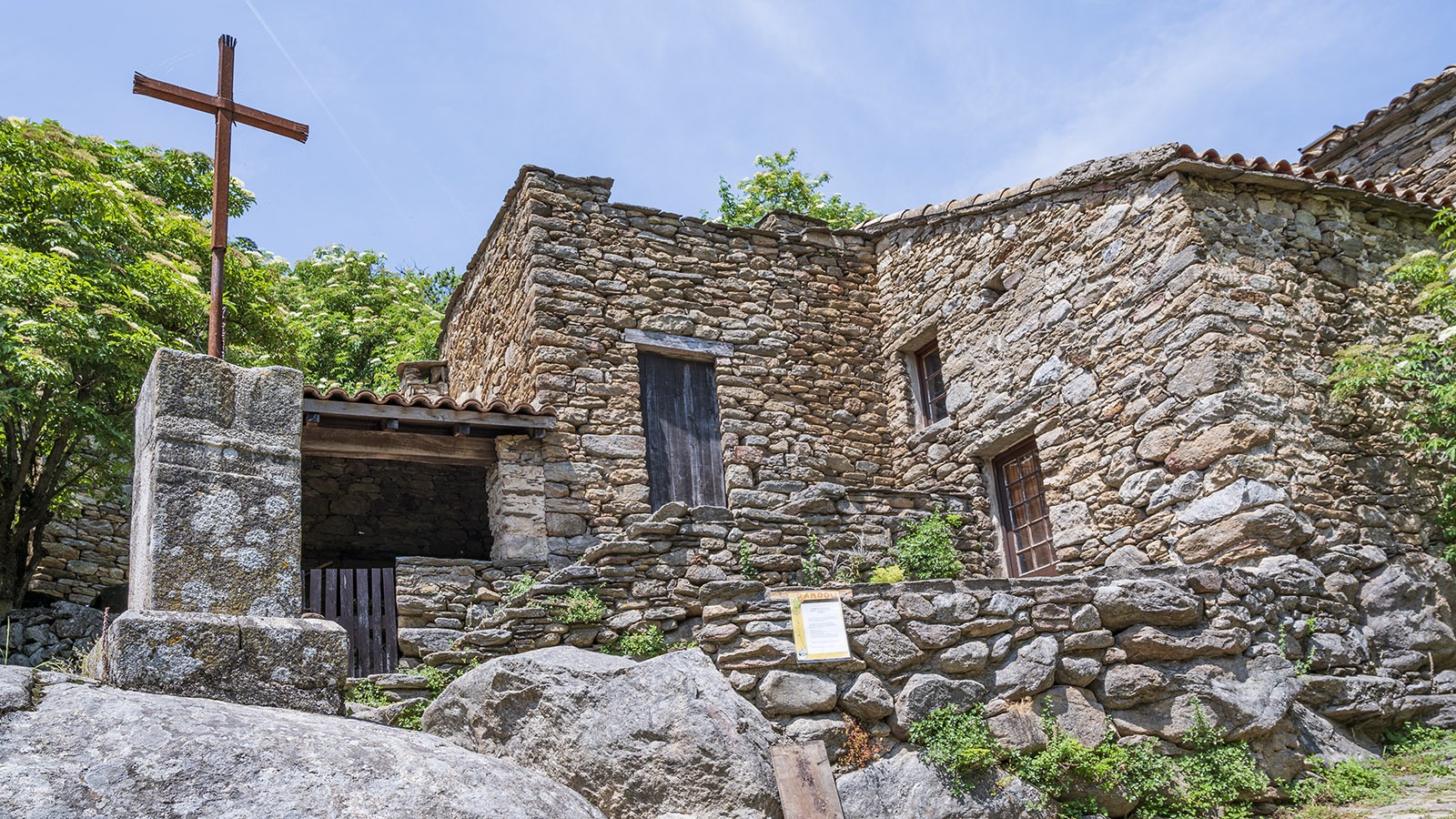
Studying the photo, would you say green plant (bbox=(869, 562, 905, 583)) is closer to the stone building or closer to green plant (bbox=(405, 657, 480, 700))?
the stone building

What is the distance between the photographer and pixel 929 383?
10.8 m

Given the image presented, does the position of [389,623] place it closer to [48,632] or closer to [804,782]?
[804,782]

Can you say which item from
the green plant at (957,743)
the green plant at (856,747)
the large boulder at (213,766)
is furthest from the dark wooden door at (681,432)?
the large boulder at (213,766)

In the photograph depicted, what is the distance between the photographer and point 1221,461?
742cm

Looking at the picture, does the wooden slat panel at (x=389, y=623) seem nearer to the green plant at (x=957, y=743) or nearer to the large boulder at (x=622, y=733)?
the large boulder at (x=622, y=733)

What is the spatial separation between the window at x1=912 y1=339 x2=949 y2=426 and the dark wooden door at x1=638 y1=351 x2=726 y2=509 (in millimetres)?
2133

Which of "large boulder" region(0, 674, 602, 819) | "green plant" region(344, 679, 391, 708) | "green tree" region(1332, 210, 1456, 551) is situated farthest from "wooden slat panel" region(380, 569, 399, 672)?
"green tree" region(1332, 210, 1456, 551)

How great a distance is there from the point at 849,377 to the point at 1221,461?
13.5 ft

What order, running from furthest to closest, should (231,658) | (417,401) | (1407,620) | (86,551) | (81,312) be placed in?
1. (86,551)
2. (81,312)
3. (417,401)
4. (1407,620)
5. (231,658)

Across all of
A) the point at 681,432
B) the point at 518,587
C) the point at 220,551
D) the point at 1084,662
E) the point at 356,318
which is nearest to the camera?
the point at 220,551

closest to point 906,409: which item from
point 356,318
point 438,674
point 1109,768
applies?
point 1109,768

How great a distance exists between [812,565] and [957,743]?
2047mm

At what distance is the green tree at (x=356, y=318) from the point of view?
16250 mm

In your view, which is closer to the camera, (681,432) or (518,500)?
(518,500)
